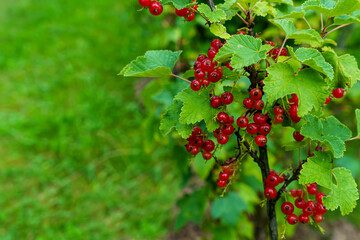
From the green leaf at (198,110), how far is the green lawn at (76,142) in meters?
2.18

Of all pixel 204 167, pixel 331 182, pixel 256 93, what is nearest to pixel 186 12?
pixel 256 93

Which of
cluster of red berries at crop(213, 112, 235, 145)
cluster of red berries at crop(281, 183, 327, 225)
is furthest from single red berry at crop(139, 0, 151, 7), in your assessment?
cluster of red berries at crop(281, 183, 327, 225)

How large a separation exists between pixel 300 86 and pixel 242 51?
172mm

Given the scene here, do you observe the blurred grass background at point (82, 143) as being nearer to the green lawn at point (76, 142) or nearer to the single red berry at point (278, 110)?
the green lawn at point (76, 142)

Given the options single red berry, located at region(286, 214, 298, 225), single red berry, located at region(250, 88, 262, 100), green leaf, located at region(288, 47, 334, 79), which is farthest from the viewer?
single red berry, located at region(286, 214, 298, 225)

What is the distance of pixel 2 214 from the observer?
3.09 metres

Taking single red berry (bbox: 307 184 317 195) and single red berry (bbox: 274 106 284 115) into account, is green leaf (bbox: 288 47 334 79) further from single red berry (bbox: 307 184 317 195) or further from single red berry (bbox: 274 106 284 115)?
single red berry (bbox: 307 184 317 195)

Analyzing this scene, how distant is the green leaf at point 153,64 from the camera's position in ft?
3.52

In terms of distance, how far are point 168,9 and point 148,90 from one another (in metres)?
1.48

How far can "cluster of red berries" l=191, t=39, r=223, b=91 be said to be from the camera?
968mm

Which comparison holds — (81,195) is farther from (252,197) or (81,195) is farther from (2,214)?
(252,197)

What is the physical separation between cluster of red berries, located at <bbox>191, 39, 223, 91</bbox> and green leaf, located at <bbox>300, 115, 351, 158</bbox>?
Result: 275mm

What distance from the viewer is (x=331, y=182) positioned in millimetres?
935

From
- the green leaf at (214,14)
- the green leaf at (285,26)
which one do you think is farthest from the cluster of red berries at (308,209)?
the green leaf at (214,14)
